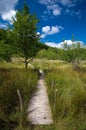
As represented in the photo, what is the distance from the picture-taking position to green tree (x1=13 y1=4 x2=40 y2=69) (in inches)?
859

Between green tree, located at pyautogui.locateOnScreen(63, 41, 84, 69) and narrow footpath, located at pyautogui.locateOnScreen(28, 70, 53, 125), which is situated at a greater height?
green tree, located at pyautogui.locateOnScreen(63, 41, 84, 69)

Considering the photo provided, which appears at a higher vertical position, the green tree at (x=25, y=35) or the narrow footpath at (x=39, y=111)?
the green tree at (x=25, y=35)

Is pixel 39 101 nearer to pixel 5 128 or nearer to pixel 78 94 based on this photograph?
pixel 78 94

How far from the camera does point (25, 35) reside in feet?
72.5

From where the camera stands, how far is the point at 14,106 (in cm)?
868

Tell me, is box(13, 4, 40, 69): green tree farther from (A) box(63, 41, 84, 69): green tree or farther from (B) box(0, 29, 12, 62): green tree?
(A) box(63, 41, 84, 69): green tree

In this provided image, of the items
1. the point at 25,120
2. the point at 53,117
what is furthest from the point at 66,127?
the point at 25,120

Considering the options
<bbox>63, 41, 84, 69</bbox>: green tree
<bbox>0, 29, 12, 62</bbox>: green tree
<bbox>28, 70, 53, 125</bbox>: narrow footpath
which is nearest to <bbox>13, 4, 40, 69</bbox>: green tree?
<bbox>0, 29, 12, 62</bbox>: green tree

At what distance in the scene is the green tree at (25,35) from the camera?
2183cm

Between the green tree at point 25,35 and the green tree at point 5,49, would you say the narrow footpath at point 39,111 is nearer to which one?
the green tree at point 5,49

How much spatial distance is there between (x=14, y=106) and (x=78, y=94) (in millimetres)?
2679

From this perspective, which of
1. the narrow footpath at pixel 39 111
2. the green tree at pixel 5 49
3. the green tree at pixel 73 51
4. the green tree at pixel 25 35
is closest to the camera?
the narrow footpath at pixel 39 111

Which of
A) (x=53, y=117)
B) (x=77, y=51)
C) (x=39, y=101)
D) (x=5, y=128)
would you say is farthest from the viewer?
(x=77, y=51)

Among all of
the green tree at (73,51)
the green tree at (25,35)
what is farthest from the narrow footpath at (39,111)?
the green tree at (73,51)
